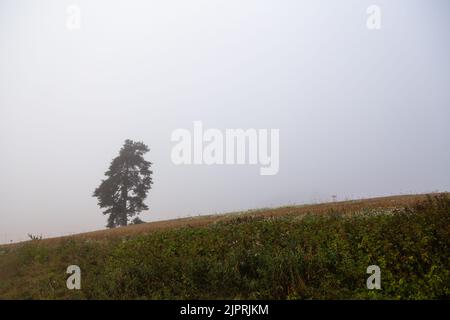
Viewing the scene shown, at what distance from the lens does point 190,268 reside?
9.45 metres

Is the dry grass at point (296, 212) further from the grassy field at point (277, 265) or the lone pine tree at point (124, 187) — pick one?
the lone pine tree at point (124, 187)

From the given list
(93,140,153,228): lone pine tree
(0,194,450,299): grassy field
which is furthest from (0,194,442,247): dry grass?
(93,140,153,228): lone pine tree

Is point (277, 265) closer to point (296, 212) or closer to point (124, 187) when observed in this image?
point (296, 212)

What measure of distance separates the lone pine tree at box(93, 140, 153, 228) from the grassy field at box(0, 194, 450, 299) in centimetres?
2632

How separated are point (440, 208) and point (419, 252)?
2.68 metres

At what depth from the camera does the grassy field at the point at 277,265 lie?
798cm

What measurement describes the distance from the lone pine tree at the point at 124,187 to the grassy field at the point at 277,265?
26317 millimetres

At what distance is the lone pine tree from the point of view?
3841 cm

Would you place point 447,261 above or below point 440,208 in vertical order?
below

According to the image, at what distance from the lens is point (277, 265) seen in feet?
29.5

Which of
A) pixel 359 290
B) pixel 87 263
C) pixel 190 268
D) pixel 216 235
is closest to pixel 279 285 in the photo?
pixel 359 290

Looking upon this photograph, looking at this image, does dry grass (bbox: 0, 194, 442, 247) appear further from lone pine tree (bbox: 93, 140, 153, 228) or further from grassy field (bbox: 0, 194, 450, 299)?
lone pine tree (bbox: 93, 140, 153, 228)

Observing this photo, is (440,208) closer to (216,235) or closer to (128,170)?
(216,235)

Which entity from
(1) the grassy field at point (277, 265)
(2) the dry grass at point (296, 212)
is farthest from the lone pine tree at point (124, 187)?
(1) the grassy field at point (277, 265)
